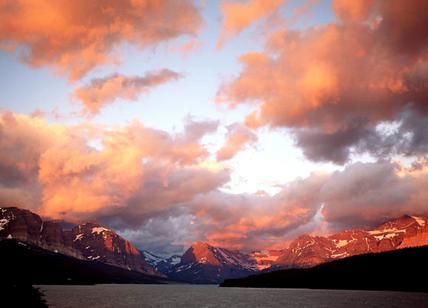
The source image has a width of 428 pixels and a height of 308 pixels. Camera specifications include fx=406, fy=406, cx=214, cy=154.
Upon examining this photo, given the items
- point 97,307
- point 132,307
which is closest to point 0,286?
point 97,307

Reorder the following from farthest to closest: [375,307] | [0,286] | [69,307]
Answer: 1. [375,307]
2. [69,307]
3. [0,286]

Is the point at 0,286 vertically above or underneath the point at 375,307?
above

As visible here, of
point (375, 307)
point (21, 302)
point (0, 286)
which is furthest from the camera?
point (375, 307)

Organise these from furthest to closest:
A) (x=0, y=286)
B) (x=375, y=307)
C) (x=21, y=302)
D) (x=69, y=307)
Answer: (x=375, y=307)
(x=69, y=307)
(x=0, y=286)
(x=21, y=302)

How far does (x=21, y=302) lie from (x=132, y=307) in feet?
251

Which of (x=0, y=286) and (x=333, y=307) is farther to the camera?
(x=333, y=307)

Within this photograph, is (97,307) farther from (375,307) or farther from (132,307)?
(375,307)

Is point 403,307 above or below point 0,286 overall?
below

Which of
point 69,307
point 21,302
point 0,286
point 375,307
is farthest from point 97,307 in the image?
point 375,307

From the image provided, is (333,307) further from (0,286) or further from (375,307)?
(0,286)

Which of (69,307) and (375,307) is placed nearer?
(69,307)

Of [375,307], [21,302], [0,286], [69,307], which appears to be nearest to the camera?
[21,302]

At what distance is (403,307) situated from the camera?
631ft

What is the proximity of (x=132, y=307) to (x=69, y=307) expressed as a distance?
3023 centimetres
